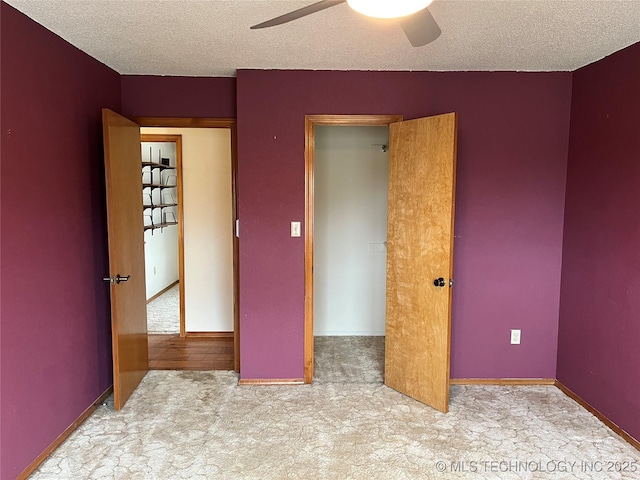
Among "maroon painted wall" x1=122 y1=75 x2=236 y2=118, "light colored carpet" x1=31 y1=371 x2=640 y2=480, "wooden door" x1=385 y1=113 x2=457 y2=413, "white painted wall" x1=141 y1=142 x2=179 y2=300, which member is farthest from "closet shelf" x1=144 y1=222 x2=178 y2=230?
"wooden door" x1=385 y1=113 x2=457 y2=413

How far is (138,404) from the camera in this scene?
287 cm

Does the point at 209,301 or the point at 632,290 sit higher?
the point at 632,290

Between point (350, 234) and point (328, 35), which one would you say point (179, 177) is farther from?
point (328, 35)

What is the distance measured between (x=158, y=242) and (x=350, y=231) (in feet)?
10.2

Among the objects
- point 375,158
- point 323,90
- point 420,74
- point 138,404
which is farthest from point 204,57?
point 138,404

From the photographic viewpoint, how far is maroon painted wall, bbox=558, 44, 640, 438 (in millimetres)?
2443

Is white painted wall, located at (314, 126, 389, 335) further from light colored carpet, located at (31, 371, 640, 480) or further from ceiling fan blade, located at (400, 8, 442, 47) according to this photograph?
ceiling fan blade, located at (400, 8, 442, 47)

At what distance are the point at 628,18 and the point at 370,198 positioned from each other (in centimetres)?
257

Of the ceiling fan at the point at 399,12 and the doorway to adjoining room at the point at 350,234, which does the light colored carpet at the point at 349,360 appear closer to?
the doorway to adjoining room at the point at 350,234

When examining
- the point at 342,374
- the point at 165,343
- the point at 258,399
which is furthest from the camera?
the point at 165,343

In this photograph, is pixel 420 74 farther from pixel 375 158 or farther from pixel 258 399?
pixel 258 399

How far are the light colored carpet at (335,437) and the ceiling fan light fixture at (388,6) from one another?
81.2 inches

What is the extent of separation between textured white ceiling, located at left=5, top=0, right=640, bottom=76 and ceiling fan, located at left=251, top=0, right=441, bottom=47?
372 mm

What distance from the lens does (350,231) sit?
14.4ft
